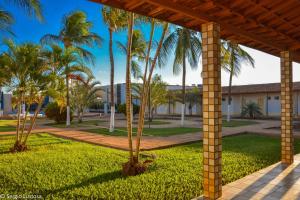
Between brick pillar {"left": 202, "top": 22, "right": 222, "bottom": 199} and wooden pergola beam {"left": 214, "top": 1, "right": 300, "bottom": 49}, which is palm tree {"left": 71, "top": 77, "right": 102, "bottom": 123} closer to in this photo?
wooden pergola beam {"left": 214, "top": 1, "right": 300, "bottom": 49}

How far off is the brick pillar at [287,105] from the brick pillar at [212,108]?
3.23 m

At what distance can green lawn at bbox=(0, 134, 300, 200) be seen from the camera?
4750 mm

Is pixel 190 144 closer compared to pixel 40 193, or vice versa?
pixel 40 193

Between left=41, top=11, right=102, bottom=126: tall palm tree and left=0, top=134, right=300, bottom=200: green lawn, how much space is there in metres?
11.2

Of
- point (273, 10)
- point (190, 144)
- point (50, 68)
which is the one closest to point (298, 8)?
point (273, 10)

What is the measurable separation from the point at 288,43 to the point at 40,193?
6.04 metres

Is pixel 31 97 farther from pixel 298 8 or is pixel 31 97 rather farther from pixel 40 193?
pixel 298 8

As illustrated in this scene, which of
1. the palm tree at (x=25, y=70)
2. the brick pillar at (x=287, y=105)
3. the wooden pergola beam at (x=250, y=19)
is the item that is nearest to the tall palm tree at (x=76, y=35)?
the palm tree at (x=25, y=70)

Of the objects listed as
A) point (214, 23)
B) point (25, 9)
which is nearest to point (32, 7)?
point (25, 9)

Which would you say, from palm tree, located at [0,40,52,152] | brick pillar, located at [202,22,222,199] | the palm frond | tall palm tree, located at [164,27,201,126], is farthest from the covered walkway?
tall palm tree, located at [164,27,201,126]

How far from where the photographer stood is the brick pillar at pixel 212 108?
423cm

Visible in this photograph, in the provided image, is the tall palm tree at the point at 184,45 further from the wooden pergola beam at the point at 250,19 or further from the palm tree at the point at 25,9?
the wooden pergola beam at the point at 250,19

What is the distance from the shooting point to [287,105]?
6.70 m

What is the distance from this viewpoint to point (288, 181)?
5281 millimetres
